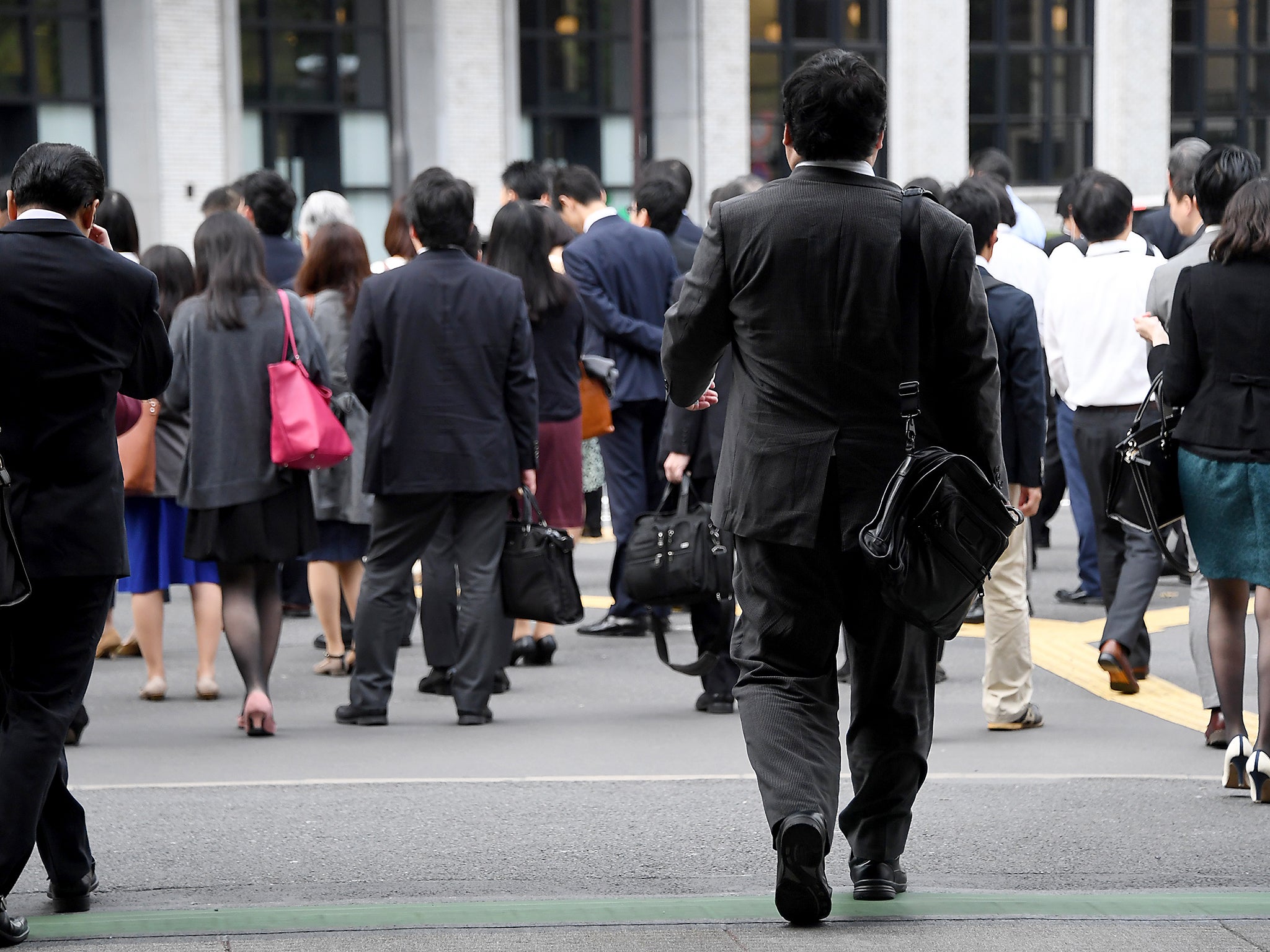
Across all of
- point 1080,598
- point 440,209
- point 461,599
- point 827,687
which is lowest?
point 1080,598

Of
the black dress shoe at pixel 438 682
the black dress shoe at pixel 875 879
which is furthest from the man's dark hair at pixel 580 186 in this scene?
the black dress shoe at pixel 875 879

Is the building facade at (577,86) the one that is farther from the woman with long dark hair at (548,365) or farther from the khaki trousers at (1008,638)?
the khaki trousers at (1008,638)

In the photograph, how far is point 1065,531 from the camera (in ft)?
46.6

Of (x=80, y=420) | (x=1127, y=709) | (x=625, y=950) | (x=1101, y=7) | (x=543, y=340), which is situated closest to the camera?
(x=625, y=950)

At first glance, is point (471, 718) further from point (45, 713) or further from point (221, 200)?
point (221, 200)

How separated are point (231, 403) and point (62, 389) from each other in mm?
2816

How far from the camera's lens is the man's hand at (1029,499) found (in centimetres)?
728

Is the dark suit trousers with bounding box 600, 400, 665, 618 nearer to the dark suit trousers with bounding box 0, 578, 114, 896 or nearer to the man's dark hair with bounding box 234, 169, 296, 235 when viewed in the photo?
the man's dark hair with bounding box 234, 169, 296, 235

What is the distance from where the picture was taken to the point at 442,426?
7.41 meters

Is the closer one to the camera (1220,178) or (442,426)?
(1220,178)

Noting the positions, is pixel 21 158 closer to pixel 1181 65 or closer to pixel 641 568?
pixel 641 568

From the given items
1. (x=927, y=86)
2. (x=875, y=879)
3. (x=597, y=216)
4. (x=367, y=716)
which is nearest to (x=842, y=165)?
(x=875, y=879)

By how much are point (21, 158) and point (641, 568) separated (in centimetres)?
307

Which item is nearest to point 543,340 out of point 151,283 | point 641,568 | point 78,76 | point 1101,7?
point 641,568
